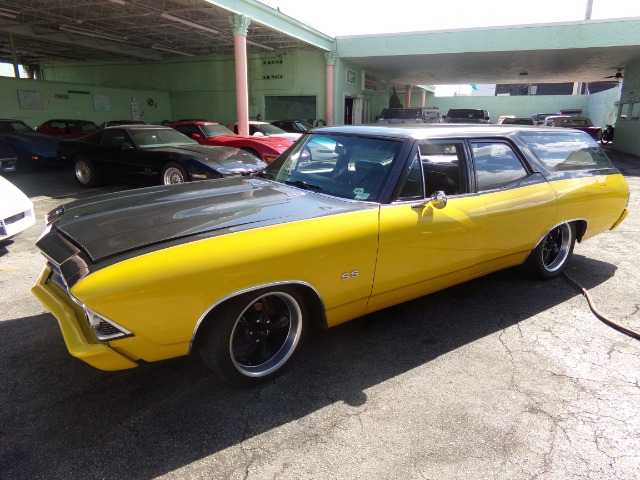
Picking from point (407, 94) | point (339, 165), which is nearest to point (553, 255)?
point (339, 165)

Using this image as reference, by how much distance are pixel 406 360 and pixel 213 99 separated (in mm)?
22433

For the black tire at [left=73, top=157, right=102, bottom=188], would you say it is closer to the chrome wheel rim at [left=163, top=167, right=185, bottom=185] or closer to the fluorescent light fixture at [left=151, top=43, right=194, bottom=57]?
the chrome wheel rim at [left=163, top=167, right=185, bottom=185]

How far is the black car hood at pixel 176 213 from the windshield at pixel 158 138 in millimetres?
5486

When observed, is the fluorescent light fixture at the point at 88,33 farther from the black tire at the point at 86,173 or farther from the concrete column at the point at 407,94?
the concrete column at the point at 407,94

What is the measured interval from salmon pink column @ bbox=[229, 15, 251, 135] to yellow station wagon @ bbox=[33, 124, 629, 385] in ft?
35.7

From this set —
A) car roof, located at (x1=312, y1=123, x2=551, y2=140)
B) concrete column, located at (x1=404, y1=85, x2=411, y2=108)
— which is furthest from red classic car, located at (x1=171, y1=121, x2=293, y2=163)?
concrete column, located at (x1=404, y1=85, x2=411, y2=108)

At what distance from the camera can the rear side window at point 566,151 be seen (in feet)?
13.2

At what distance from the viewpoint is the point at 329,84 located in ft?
64.4

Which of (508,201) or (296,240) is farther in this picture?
(508,201)

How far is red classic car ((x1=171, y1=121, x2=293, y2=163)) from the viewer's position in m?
10.4

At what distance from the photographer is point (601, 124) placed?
3148 cm

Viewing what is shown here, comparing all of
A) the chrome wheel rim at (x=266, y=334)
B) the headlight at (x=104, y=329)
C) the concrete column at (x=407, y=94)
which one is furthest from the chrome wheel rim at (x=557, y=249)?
the concrete column at (x=407, y=94)

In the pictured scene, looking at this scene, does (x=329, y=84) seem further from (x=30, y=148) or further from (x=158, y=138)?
(x=158, y=138)

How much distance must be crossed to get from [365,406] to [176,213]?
164 cm
